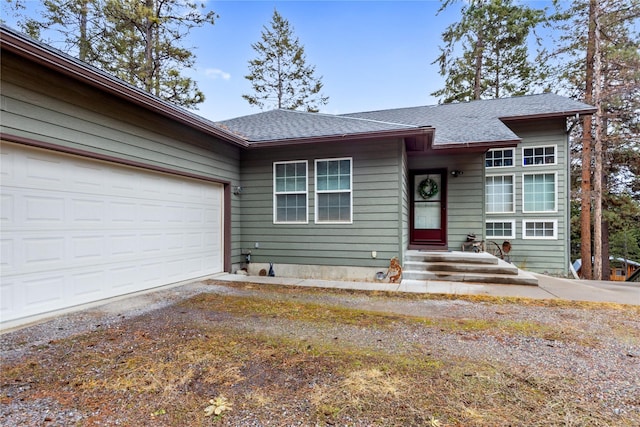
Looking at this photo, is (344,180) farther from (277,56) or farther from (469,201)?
(277,56)

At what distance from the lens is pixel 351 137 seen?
5590mm

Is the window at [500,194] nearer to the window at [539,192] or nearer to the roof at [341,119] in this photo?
the window at [539,192]

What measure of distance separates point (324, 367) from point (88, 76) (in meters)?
4.10

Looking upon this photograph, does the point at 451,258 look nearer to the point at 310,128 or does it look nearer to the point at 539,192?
the point at 310,128

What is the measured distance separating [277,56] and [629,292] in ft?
54.0

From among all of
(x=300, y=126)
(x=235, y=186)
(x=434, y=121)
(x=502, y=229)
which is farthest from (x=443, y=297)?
(x=434, y=121)

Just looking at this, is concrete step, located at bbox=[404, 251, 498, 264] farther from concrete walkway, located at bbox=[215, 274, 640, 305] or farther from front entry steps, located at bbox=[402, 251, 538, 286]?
concrete walkway, located at bbox=[215, 274, 640, 305]

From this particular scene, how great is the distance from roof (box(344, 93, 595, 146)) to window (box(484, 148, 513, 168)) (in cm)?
79

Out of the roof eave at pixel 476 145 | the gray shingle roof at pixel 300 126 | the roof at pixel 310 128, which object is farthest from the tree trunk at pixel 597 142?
the gray shingle roof at pixel 300 126

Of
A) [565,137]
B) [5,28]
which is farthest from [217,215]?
[565,137]

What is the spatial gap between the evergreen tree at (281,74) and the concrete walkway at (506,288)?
41.8 feet

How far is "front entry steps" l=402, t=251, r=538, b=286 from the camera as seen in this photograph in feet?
17.6

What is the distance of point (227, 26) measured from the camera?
10.8 meters

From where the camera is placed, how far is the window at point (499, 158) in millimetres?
8305
